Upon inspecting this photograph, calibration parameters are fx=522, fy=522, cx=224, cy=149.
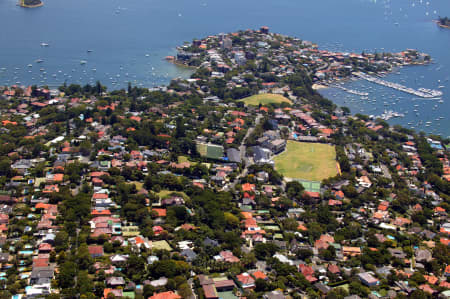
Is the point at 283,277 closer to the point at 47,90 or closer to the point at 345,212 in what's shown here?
the point at 345,212

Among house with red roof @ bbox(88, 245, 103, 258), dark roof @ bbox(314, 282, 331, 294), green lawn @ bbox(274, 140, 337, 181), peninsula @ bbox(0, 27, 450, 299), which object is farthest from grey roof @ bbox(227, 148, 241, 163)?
dark roof @ bbox(314, 282, 331, 294)

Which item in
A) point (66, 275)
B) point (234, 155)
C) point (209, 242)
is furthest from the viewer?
point (234, 155)

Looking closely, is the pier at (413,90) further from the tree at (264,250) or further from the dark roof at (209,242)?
the dark roof at (209,242)

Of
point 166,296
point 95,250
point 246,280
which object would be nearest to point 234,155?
point 246,280

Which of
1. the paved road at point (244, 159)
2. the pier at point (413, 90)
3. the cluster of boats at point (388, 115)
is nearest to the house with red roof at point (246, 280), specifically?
the paved road at point (244, 159)

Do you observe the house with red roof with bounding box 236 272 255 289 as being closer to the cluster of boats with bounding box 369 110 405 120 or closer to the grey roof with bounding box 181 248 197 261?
the grey roof with bounding box 181 248 197 261

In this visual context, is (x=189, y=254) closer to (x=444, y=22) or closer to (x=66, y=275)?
(x=66, y=275)
